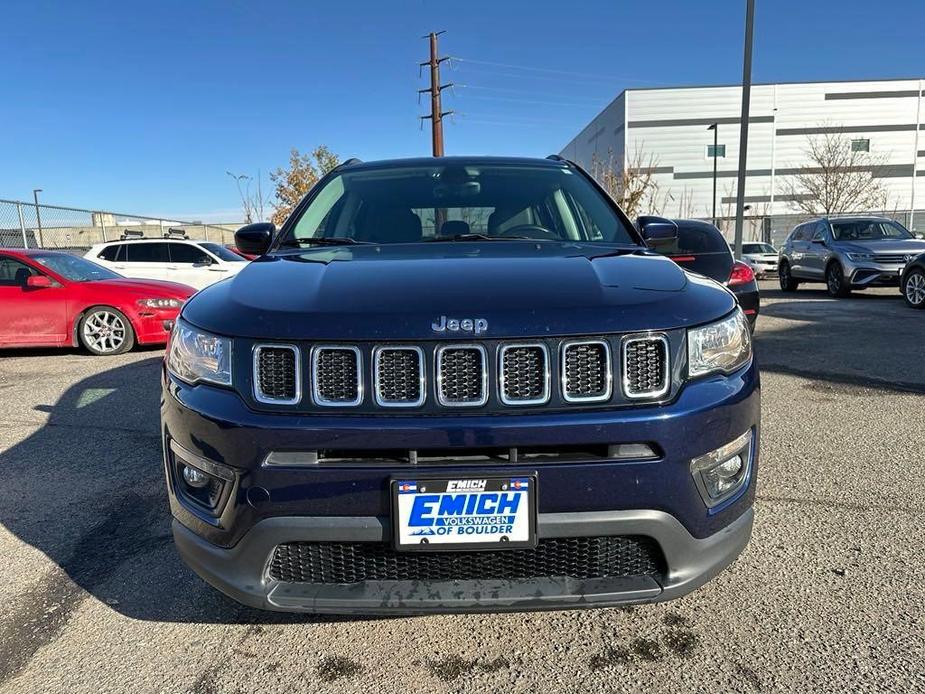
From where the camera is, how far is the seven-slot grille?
1772 millimetres

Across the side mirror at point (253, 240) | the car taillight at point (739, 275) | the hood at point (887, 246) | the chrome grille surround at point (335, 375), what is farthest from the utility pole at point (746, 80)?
the chrome grille surround at point (335, 375)

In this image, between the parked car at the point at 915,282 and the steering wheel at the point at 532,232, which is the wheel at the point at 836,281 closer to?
the parked car at the point at 915,282

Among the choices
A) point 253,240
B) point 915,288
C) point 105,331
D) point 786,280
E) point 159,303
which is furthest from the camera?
point 786,280

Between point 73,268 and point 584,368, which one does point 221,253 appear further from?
point 584,368

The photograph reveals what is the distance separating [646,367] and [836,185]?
46804mm

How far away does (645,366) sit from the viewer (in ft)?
5.88

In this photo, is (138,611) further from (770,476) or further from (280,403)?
(770,476)

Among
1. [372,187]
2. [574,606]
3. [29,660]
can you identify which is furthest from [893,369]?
[29,660]

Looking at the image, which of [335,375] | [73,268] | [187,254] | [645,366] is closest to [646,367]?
[645,366]

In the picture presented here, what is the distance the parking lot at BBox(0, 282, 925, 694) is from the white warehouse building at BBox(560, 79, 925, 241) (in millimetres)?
55421

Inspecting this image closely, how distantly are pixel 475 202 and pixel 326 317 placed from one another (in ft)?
5.28

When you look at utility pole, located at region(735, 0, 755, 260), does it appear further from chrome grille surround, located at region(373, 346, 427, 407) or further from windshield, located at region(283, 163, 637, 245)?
chrome grille surround, located at region(373, 346, 427, 407)

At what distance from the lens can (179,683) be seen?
6.34 feet

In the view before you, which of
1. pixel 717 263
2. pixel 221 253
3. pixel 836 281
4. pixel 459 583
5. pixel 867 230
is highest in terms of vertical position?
pixel 867 230
